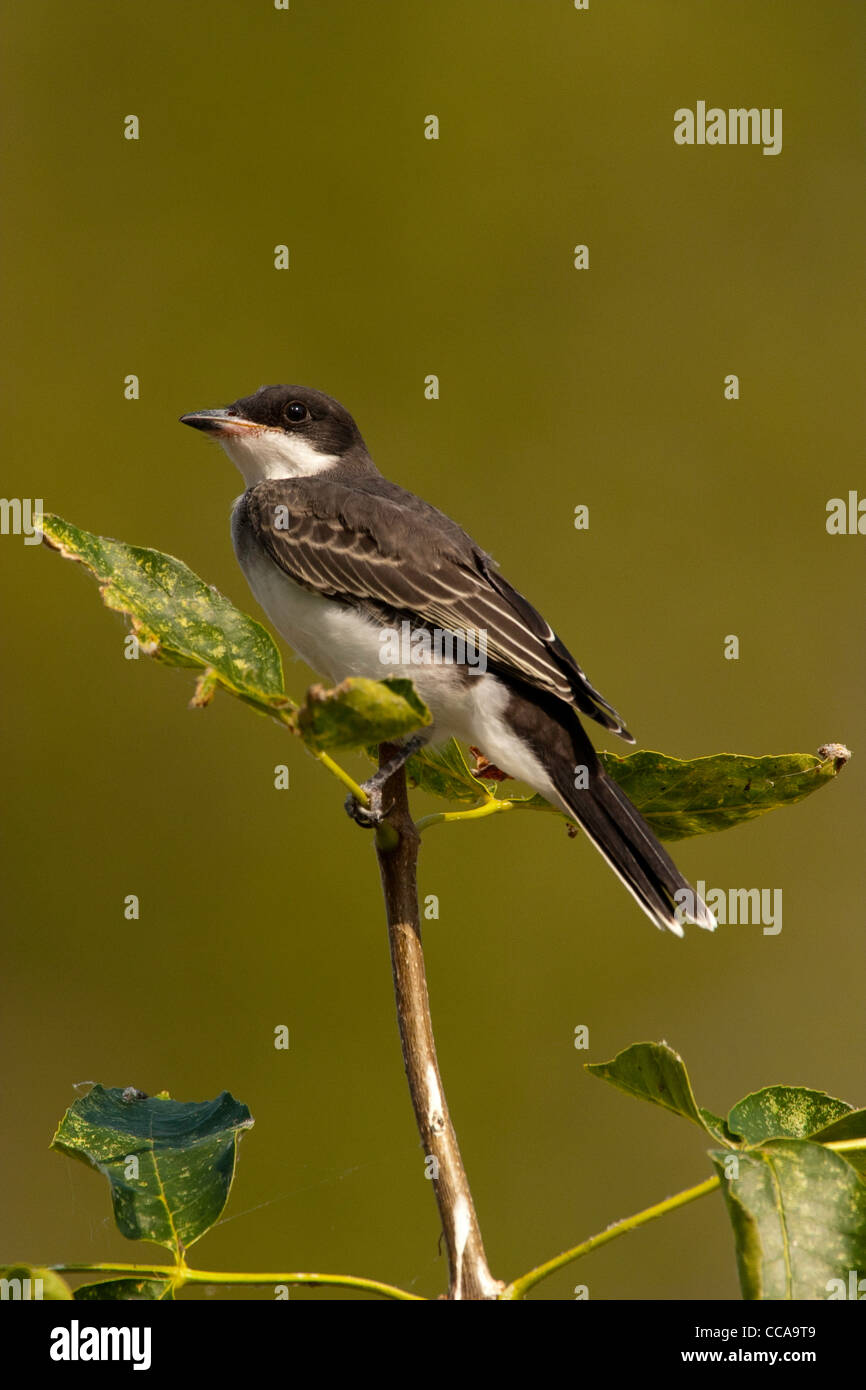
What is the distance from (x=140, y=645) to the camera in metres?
1.33

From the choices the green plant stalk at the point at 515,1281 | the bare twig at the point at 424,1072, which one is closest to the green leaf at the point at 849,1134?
the green plant stalk at the point at 515,1281

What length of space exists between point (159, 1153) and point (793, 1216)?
0.70 m

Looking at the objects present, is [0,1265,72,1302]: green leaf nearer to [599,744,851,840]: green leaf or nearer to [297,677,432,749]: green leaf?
[297,677,432,749]: green leaf

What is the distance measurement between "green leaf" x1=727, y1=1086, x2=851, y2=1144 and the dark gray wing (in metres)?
1.06

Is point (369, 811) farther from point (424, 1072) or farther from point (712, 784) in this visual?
point (712, 784)

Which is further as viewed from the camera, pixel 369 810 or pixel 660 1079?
pixel 369 810

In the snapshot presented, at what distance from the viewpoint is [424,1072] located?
1287 millimetres

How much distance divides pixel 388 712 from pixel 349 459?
2273 mm

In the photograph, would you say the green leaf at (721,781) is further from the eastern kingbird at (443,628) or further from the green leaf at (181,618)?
the green leaf at (181,618)

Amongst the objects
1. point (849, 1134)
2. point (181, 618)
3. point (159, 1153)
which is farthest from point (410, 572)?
point (849, 1134)

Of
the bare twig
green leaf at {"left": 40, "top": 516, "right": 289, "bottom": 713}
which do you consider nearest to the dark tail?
the bare twig

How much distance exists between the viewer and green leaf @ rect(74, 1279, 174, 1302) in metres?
1.25

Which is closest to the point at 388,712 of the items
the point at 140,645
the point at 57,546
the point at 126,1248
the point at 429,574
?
the point at 140,645

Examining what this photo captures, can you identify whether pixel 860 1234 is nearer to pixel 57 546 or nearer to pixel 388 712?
pixel 388 712
